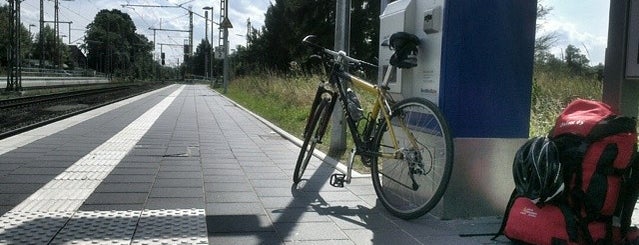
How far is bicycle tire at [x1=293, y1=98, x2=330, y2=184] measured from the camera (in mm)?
5250

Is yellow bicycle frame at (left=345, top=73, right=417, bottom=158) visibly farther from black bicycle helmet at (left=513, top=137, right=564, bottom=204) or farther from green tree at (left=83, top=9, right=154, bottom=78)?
green tree at (left=83, top=9, right=154, bottom=78)

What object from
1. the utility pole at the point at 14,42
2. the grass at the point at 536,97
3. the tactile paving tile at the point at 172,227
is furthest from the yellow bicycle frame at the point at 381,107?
the utility pole at the point at 14,42

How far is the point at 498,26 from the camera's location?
4.12 meters

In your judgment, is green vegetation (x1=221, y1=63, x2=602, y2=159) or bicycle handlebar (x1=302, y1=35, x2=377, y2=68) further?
green vegetation (x1=221, y1=63, x2=602, y2=159)

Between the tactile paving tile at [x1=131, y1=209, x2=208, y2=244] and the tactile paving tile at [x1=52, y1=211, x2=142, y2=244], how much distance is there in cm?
7

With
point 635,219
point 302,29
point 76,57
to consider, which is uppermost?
point 302,29

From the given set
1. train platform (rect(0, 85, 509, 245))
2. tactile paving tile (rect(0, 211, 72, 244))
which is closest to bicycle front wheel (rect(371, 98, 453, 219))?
train platform (rect(0, 85, 509, 245))

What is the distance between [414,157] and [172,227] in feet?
5.70

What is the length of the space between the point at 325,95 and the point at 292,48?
149ft

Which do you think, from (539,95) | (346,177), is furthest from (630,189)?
(539,95)

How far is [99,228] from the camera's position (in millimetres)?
3816

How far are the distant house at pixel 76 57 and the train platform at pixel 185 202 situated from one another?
4029 inches

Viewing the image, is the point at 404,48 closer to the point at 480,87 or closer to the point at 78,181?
the point at 480,87

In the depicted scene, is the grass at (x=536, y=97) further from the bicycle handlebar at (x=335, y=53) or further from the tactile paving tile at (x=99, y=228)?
the tactile paving tile at (x=99, y=228)
